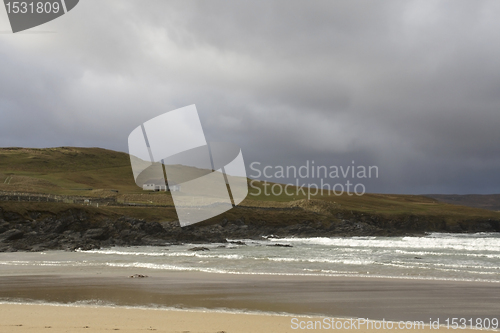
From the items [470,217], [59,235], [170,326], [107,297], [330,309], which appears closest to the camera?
[170,326]

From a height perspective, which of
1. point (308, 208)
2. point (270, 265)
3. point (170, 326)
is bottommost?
point (308, 208)

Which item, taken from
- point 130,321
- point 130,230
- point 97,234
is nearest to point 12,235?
point 97,234

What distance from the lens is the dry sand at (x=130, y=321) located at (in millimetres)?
7602

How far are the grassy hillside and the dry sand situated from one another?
3715cm

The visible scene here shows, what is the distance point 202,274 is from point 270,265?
15.3 ft

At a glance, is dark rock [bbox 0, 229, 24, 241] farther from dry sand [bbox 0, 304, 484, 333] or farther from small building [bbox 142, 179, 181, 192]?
small building [bbox 142, 179, 181, 192]

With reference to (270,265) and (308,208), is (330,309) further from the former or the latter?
(308,208)

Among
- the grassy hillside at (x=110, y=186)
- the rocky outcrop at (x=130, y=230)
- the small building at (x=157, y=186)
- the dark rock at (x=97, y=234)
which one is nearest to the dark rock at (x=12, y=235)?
the rocky outcrop at (x=130, y=230)

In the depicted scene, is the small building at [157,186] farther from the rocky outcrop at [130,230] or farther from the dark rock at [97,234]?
the dark rock at [97,234]

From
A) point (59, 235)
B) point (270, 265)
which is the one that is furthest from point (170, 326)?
point (59, 235)

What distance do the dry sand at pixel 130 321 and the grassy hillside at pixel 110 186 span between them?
3715 centimetres

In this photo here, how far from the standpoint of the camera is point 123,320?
836 cm

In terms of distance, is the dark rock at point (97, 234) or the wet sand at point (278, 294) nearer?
the wet sand at point (278, 294)

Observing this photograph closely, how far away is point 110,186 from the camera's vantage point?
8412cm
